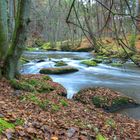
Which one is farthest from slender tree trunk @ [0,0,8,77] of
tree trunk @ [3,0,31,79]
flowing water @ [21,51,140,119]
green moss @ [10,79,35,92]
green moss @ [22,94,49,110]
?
flowing water @ [21,51,140,119]

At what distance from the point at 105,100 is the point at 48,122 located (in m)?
4.99

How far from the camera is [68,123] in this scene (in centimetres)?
571

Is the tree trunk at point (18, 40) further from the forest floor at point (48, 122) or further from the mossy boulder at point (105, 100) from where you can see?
the mossy boulder at point (105, 100)

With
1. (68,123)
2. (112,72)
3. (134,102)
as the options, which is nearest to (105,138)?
(68,123)

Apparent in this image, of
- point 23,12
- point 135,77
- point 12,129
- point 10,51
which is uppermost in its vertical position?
point 23,12

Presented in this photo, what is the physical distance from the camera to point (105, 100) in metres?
10.1

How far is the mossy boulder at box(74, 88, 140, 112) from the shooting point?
9906mm

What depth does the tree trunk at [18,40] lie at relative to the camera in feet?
27.7

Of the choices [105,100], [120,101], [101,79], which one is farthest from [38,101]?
[101,79]

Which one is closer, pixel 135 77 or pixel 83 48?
pixel 135 77

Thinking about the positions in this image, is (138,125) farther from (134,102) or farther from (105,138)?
(134,102)

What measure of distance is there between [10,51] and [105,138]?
4.70 m

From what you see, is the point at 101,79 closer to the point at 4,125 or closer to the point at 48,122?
the point at 48,122

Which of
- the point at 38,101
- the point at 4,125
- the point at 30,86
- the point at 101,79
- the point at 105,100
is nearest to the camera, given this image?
the point at 4,125
